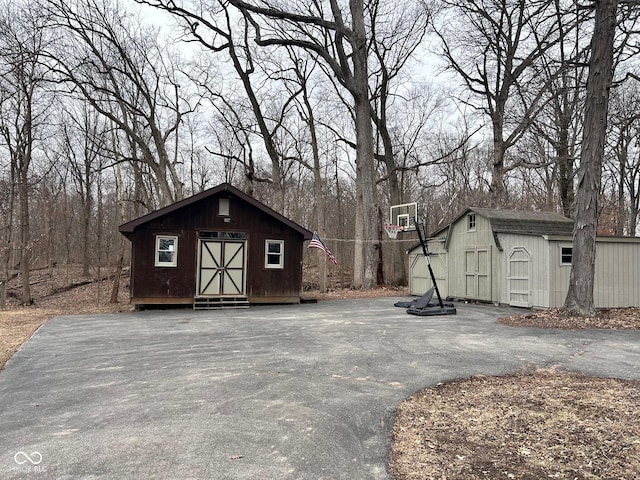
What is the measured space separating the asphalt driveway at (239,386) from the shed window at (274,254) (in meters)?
4.44

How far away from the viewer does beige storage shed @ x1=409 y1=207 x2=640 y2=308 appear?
12.3 metres

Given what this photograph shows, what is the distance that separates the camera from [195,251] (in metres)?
13.7

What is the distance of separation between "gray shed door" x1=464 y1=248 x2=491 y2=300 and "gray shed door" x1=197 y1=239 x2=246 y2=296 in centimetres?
781

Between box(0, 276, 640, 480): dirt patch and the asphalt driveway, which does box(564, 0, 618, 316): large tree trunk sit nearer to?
the asphalt driveway

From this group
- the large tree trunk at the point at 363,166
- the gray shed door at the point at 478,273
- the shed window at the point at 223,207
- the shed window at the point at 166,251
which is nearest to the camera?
the shed window at the point at 166,251

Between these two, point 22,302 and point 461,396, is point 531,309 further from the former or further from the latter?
point 22,302

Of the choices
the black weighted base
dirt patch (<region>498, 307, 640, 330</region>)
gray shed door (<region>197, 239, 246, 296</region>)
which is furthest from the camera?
gray shed door (<region>197, 239, 246, 296</region>)

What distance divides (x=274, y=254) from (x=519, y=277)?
25.5ft

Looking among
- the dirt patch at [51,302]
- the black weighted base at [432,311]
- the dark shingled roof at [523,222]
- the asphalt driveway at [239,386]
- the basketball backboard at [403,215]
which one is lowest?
the dirt patch at [51,302]

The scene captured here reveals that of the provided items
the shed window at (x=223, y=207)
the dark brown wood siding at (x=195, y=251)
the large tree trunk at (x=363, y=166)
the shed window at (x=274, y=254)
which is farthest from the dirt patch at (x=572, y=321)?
the large tree trunk at (x=363, y=166)

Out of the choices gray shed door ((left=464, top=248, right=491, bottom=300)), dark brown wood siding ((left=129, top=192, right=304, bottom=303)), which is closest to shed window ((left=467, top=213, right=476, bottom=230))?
gray shed door ((left=464, top=248, right=491, bottom=300))

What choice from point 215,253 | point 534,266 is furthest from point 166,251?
point 534,266

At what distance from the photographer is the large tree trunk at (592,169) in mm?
10281

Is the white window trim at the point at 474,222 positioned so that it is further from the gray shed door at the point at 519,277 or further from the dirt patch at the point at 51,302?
the dirt patch at the point at 51,302
